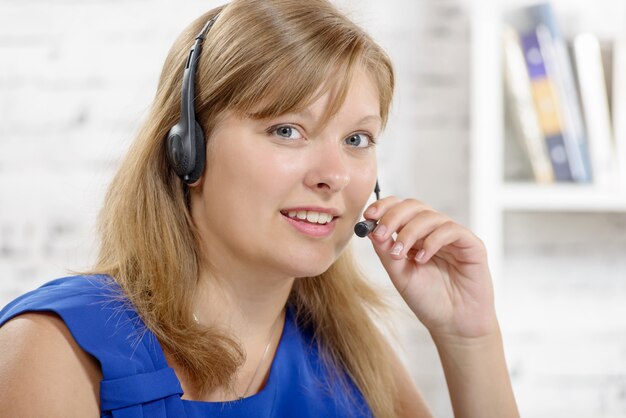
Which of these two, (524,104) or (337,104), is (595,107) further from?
(337,104)

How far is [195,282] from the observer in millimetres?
1219

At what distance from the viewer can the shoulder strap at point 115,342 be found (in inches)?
41.0

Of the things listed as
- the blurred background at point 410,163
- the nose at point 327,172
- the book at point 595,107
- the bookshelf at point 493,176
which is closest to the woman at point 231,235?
the nose at point 327,172

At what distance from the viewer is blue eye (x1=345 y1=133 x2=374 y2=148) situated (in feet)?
3.90

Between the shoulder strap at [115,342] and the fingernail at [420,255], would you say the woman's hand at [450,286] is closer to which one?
Answer: the fingernail at [420,255]

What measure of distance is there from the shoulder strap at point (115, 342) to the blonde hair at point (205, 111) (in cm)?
3

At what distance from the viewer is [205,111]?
1159 millimetres

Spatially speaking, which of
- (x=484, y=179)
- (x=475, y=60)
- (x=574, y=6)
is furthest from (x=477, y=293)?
(x=574, y=6)

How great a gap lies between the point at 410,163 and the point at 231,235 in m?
1.04

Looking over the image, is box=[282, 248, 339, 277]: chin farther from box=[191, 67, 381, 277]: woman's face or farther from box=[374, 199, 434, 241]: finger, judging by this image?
box=[374, 199, 434, 241]: finger

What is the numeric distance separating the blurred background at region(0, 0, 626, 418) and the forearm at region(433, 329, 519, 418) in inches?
30.0

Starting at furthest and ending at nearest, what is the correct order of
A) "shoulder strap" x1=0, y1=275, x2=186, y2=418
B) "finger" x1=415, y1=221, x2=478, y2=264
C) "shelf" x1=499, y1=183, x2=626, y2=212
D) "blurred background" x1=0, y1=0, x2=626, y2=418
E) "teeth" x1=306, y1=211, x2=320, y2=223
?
"blurred background" x1=0, y1=0, x2=626, y2=418 → "shelf" x1=499, y1=183, x2=626, y2=212 → "finger" x1=415, y1=221, x2=478, y2=264 → "teeth" x1=306, y1=211, x2=320, y2=223 → "shoulder strap" x1=0, y1=275, x2=186, y2=418

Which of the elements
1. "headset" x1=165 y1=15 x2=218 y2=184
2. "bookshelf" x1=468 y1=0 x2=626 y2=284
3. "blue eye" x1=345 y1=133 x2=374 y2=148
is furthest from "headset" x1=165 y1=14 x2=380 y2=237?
"bookshelf" x1=468 y1=0 x2=626 y2=284

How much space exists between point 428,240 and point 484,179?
650mm
